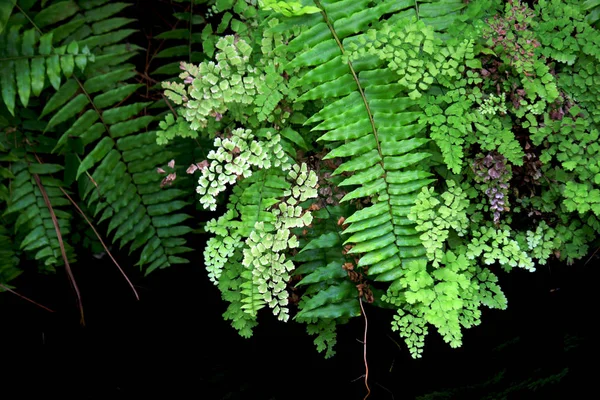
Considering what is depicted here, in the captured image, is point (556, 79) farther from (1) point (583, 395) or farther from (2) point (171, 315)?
(2) point (171, 315)

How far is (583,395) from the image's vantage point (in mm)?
2482

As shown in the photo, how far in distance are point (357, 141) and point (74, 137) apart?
1441mm

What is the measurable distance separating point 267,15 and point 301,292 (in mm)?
1360

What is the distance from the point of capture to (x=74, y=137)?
2.76 m

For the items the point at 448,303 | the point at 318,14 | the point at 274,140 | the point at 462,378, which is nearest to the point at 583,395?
the point at 462,378

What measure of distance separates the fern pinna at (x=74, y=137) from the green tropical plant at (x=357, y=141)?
11 mm

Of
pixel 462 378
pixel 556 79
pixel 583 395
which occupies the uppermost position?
pixel 556 79

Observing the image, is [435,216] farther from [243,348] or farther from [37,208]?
[37,208]

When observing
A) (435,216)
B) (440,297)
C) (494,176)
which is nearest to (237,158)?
(435,216)

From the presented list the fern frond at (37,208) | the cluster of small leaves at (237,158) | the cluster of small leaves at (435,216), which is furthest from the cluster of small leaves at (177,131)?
the cluster of small leaves at (435,216)

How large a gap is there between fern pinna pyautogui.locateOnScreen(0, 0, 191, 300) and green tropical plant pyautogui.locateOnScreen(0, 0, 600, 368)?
0.04ft

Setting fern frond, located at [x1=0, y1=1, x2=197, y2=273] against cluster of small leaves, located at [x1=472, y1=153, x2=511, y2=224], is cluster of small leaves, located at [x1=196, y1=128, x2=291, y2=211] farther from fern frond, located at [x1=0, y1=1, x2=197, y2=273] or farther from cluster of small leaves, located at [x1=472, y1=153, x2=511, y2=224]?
cluster of small leaves, located at [x1=472, y1=153, x2=511, y2=224]

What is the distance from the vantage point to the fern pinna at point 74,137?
250 centimetres

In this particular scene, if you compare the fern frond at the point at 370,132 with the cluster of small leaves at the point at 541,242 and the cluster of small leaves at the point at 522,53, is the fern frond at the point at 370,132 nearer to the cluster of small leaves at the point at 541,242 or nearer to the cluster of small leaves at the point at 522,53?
the cluster of small leaves at the point at 522,53
